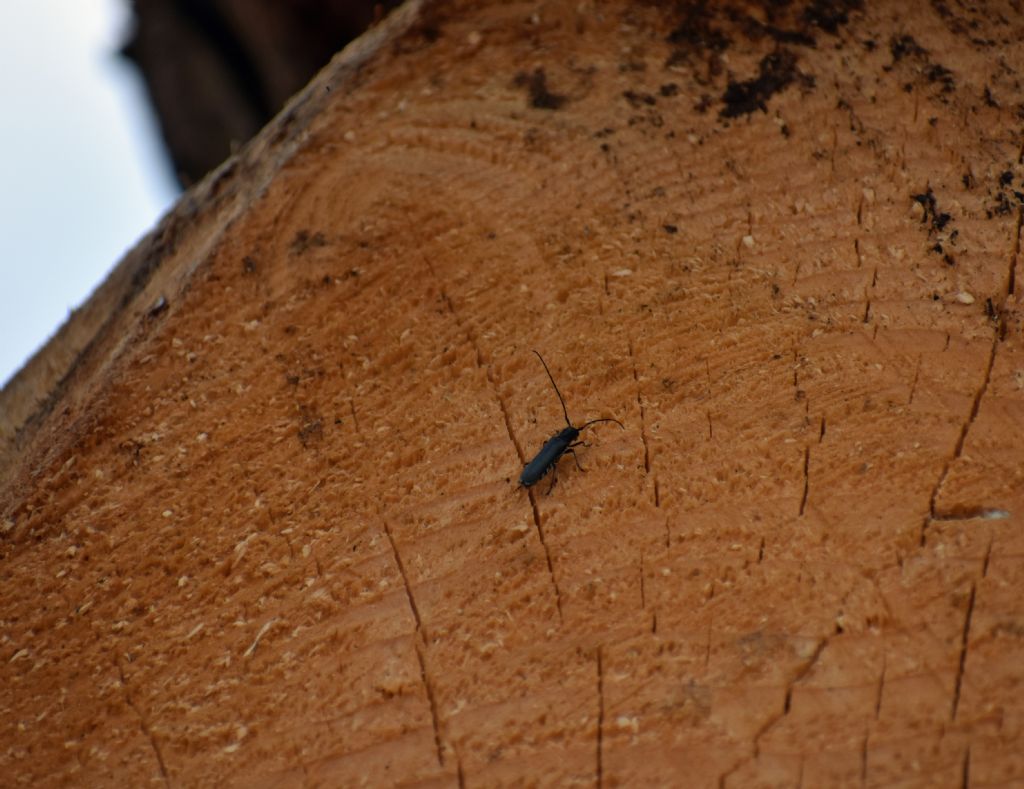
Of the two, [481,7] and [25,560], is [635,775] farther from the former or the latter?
[481,7]

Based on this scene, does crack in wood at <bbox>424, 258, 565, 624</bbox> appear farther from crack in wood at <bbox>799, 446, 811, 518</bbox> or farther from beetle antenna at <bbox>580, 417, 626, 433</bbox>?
crack in wood at <bbox>799, 446, 811, 518</bbox>

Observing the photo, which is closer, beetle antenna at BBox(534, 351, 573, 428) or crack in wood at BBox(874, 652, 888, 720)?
crack in wood at BBox(874, 652, 888, 720)

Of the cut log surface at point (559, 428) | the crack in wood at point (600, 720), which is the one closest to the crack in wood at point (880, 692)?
the cut log surface at point (559, 428)

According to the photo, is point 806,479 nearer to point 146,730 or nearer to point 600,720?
point 600,720

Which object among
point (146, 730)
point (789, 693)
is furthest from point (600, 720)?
point (146, 730)

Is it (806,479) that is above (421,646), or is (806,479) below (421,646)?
below

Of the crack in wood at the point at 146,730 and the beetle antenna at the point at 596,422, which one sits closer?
the crack in wood at the point at 146,730

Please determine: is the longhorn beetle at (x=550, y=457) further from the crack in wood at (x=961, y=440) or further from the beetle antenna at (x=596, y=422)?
the crack in wood at (x=961, y=440)

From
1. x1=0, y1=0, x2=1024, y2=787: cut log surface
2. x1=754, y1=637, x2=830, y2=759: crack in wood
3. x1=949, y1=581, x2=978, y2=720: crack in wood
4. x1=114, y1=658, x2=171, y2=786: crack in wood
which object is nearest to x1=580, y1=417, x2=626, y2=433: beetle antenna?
x1=0, y1=0, x2=1024, y2=787: cut log surface
